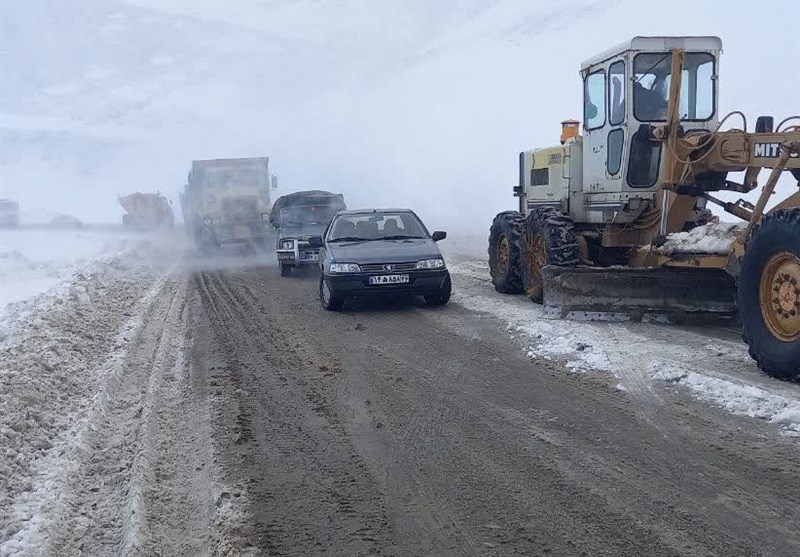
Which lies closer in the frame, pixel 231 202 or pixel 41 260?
pixel 41 260

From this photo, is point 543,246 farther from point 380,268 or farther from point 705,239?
point 705,239

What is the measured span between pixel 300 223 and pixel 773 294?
13761 millimetres

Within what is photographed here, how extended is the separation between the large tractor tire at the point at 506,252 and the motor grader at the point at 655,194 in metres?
0.76

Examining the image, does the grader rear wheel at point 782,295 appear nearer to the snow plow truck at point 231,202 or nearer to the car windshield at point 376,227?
the car windshield at point 376,227

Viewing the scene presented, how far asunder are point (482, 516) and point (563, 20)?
64.0 metres

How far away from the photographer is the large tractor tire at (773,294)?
6.68m

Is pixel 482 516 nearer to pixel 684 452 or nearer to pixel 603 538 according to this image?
pixel 603 538

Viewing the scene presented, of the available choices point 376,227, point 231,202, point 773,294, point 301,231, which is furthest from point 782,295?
point 231,202

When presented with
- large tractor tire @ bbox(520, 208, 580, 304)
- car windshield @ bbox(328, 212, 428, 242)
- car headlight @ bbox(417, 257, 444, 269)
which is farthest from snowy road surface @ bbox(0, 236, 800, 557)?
car windshield @ bbox(328, 212, 428, 242)

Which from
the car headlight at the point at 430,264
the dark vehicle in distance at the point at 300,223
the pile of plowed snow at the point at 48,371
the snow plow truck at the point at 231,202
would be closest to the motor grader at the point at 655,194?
the car headlight at the point at 430,264

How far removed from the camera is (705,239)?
28.6 ft

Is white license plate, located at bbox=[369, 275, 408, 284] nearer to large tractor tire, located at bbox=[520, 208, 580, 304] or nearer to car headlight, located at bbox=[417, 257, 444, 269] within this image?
car headlight, located at bbox=[417, 257, 444, 269]

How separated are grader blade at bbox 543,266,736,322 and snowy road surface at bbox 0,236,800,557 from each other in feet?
0.81

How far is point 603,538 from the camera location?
4.05 metres
